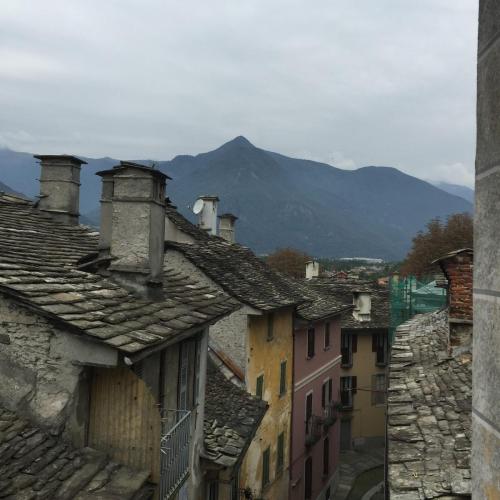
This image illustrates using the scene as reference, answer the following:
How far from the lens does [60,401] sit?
584 cm

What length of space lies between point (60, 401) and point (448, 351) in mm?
7639

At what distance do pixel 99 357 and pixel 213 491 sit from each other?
25.3ft

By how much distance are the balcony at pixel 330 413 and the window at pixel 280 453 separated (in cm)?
535

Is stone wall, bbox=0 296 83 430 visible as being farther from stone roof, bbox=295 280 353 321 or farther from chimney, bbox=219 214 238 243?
chimney, bbox=219 214 238 243

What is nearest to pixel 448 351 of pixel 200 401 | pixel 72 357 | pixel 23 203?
pixel 200 401

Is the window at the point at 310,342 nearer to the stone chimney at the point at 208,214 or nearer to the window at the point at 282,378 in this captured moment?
the window at the point at 282,378

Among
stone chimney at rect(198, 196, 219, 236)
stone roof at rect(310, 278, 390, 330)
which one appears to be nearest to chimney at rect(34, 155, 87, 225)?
stone chimney at rect(198, 196, 219, 236)

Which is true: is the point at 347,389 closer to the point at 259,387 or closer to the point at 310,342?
the point at 310,342

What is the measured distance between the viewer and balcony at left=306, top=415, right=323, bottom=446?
22708 millimetres

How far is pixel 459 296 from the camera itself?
10.3 metres

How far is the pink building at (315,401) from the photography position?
21516 millimetres

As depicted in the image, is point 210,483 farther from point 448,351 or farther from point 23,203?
point 23,203

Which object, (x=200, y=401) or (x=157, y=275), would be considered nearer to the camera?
(x=157, y=275)

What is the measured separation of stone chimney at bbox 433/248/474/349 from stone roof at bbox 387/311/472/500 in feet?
1.25
